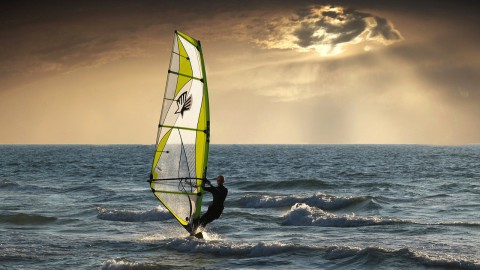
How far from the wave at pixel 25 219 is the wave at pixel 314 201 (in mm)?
10489

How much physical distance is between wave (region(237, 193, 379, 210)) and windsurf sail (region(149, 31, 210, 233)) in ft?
46.8

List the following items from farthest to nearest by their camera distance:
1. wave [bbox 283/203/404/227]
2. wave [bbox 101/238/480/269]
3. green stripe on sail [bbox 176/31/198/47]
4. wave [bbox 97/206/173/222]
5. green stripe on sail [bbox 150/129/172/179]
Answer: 1. wave [bbox 97/206/173/222]
2. wave [bbox 283/203/404/227]
3. green stripe on sail [bbox 150/129/172/179]
4. green stripe on sail [bbox 176/31/198/47]
5. wave [bbox 101/238/480/269]

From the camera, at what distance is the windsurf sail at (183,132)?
17.9 m

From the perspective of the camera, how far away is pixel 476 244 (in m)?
20.6

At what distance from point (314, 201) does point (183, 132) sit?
16124 millimetres

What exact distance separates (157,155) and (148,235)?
5447mm

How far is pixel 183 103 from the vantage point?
18047 millimetres

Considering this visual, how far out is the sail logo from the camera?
59.1 ft

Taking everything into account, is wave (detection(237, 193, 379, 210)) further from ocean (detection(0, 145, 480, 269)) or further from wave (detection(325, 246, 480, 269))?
wave (detection(325, 246, 480, 269))

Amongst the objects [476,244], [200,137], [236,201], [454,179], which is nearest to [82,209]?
[236,201]

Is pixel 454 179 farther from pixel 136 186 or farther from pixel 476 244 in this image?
pixel 476 244

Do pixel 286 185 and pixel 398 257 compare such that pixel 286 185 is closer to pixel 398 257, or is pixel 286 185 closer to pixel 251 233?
pixel 251 233

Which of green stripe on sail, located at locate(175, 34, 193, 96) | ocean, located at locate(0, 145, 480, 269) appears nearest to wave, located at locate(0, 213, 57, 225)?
ocean, located at locate(0, 145, 480, 269)

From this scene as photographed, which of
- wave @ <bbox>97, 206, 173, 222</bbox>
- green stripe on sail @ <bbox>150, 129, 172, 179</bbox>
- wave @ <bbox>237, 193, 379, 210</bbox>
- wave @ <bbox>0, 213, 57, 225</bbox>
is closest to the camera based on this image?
green stripe on sail @ <bbox>150, 129, 172, 179</bbox>
